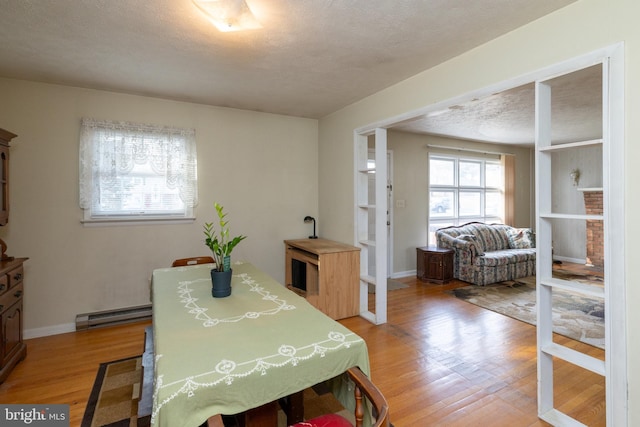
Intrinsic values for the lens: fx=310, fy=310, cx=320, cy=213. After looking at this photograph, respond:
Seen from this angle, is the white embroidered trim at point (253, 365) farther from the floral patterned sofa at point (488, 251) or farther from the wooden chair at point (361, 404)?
the floral patterned sofa at point (488, 251)

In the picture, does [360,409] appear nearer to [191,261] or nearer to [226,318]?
[226,318]

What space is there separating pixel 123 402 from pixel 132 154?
2.40 metres

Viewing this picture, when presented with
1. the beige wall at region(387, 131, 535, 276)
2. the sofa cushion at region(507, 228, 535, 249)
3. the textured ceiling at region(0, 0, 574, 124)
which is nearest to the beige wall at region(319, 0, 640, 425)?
the textured ceiling at region(0, 0, 574, 124)

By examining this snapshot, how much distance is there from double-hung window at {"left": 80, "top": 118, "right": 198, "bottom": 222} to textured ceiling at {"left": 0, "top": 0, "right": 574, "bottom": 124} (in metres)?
0.47

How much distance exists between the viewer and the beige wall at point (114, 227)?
3.00 metres

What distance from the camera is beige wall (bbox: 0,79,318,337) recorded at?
3002 millimetres

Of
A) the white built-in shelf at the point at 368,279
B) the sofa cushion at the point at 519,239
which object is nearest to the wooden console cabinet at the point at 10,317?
the white built-in shelf at the point at 368,279

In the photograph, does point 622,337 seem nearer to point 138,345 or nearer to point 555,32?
point 555,32

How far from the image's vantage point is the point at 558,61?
71.1 inches

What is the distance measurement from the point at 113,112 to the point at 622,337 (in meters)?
4.44

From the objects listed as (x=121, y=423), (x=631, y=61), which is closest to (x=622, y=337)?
(x=631, y=61)

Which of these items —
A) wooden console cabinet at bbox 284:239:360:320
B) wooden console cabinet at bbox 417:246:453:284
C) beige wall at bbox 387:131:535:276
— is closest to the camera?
wooden console cabinet at bbox 284:239:360:320

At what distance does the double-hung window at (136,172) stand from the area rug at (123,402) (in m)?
1.64

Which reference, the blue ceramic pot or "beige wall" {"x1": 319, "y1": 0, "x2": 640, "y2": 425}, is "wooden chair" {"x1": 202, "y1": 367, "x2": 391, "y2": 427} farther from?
"beige wall" {"x1": 319, "y1": 0, "x2": 640, "y2": 425}
